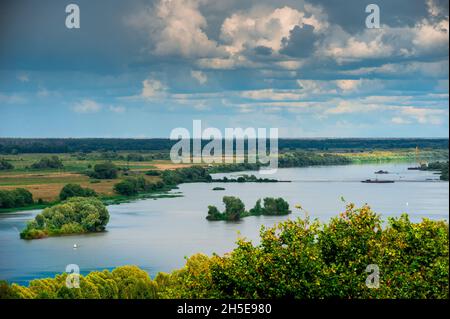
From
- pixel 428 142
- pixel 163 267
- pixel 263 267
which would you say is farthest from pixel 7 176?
pixel 263 267

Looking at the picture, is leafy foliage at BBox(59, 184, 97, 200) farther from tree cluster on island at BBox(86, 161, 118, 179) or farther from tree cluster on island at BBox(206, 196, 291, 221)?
tree cluster on island at BBox(206, 196, 291, 221)

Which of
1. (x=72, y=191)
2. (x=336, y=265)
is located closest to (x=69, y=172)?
(x=72, y=191)

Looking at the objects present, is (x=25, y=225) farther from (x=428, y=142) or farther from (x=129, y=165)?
(x=428, y=142)

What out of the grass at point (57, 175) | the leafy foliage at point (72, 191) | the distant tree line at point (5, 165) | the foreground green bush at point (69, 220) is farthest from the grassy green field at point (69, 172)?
the foreground green bush at point (69, 220)

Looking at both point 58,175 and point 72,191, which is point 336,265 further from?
point 58,175

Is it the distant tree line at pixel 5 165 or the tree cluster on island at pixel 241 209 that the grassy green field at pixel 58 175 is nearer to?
the distant tree line at pixel 5 165

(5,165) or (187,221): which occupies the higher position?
(5,165)
